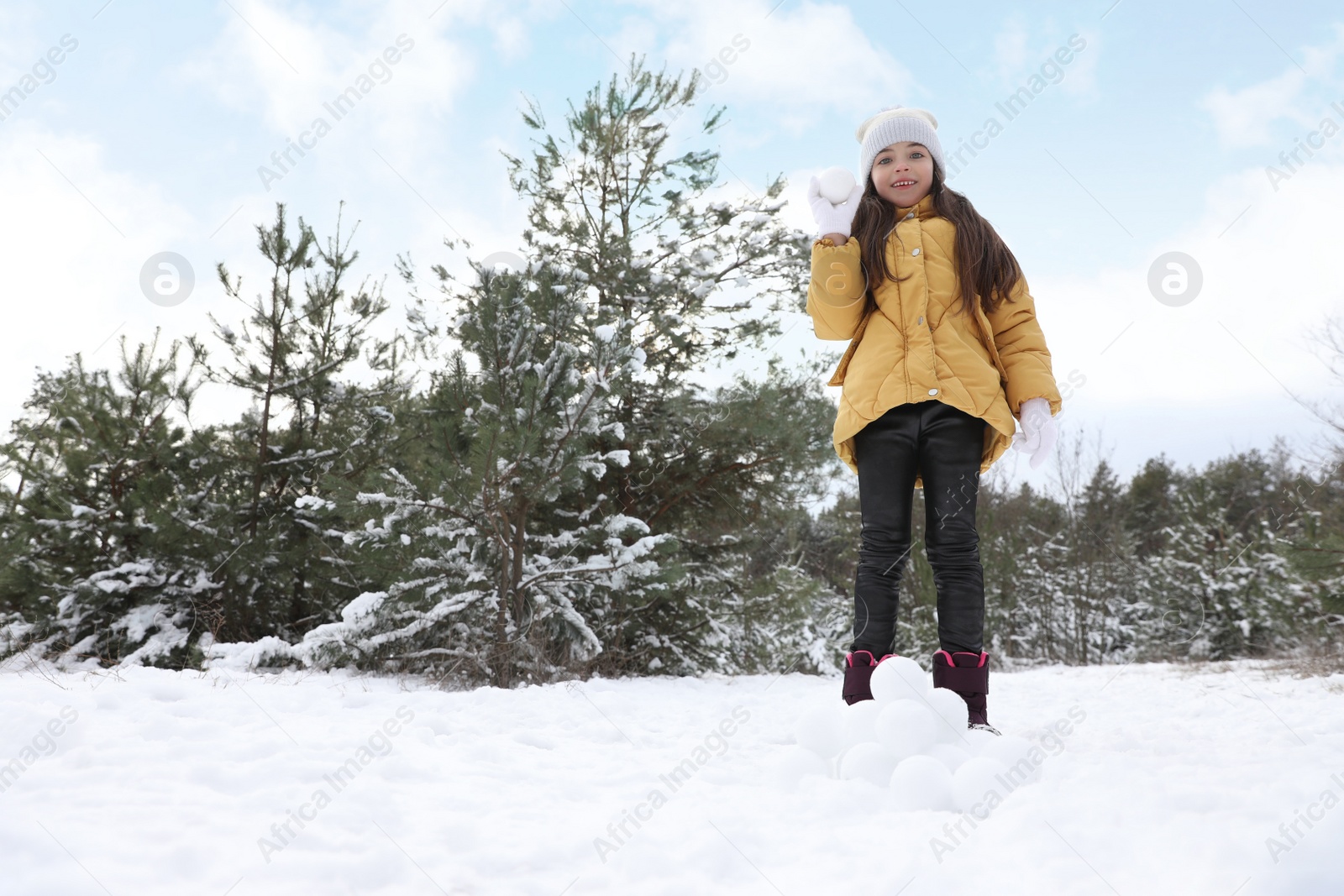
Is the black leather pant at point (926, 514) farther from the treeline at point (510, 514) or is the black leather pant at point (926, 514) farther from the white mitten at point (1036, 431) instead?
the treeline at point (510, 514)

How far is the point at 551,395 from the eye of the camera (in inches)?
145

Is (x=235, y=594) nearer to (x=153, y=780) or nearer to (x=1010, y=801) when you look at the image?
(x=153, y=780)

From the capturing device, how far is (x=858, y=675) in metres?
1.93

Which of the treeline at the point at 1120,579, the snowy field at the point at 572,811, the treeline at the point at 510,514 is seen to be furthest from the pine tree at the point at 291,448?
the treeline at the point at 1120,579

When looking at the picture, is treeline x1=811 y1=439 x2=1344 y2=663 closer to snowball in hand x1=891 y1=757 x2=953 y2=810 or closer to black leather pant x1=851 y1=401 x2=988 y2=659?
black leather pant x1=851 y1=401 x2=988 y2=659

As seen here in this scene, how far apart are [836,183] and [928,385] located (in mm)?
615

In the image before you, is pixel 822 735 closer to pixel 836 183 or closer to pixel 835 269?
pixel 835 269

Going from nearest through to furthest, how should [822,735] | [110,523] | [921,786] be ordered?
[921,786]
[822,735]
[110,523]

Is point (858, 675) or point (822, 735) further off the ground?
point (858, 675)

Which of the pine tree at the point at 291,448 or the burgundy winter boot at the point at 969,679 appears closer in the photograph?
the burgundy winter boot at the point at 969,679

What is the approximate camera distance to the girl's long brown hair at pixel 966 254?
204 cm

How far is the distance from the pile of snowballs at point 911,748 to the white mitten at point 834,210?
1162 millimetres

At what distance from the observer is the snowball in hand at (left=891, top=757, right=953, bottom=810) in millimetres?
1289

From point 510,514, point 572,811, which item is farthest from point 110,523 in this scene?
point 572,811
